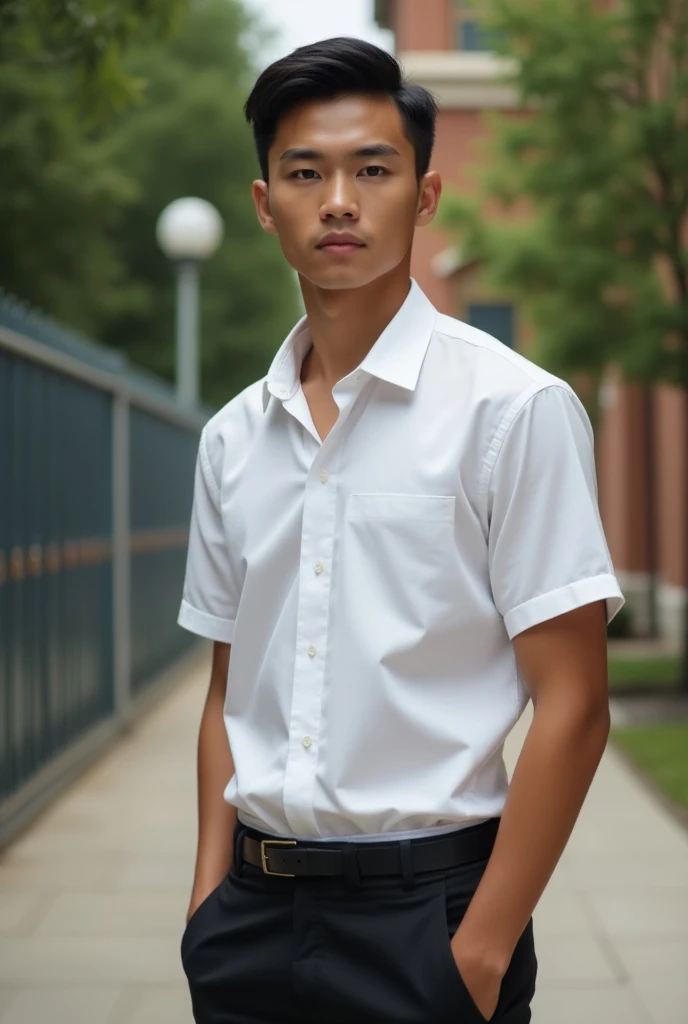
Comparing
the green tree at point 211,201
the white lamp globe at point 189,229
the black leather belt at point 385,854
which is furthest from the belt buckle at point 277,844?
the green tree at point 211,201

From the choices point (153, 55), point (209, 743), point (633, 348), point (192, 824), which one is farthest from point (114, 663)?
point (153, 55)

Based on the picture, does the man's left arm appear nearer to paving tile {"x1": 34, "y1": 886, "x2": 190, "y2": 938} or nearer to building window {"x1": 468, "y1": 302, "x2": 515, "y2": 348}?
paving tile {"x1": 34, "y1": 886, "x2": 190, "y2": 938}

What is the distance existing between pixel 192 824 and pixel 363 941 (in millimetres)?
5080

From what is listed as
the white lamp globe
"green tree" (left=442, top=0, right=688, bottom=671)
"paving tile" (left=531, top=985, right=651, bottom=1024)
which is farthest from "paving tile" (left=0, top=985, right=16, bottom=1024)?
the white lamp globe

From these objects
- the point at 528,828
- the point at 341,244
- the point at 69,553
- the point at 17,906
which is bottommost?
the point at 17,906

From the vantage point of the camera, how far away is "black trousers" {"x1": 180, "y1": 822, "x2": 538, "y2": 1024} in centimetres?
202

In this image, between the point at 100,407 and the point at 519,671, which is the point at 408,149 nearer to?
the point at 519,671

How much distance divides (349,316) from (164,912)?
371cm

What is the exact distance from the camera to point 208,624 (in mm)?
2432

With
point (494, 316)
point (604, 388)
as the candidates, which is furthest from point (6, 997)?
point (494, 316)

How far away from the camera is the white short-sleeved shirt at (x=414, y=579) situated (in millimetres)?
2002

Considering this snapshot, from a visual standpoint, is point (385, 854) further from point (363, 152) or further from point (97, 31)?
point (97, 31)

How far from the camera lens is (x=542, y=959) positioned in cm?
494

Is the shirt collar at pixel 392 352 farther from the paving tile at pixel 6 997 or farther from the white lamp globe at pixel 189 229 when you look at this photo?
the white lamp globe at pixel 189 229
